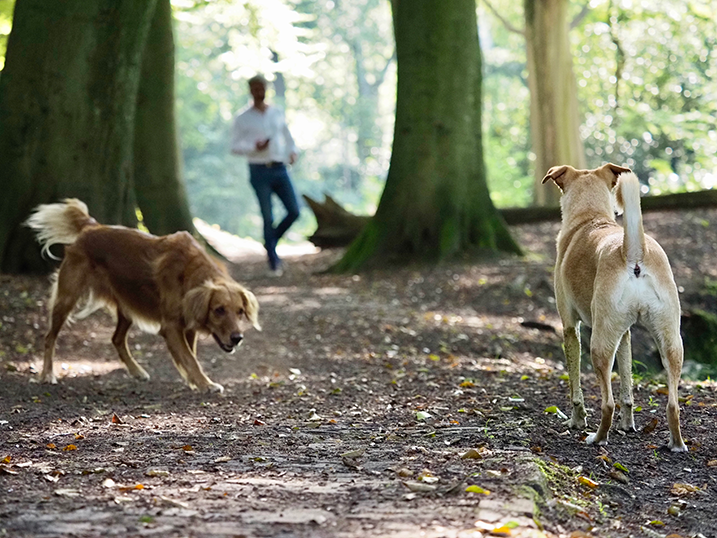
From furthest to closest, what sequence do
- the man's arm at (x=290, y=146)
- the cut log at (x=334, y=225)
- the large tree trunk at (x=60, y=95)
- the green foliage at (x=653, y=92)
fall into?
the green foliage at (x=653, y=92)
the cut log at (x=334, y=225)
the man's arm at (x=290, y=146)
the large tree trunk at (x=60, y=95)

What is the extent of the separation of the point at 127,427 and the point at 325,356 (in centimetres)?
319

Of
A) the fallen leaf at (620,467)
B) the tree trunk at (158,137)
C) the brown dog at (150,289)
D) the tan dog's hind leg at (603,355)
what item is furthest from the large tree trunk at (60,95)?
the fallen leaf at (620,467)

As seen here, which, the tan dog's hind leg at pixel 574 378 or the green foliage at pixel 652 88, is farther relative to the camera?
the green foliage at pixel 652 88

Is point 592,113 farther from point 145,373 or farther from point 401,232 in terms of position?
point 145,373

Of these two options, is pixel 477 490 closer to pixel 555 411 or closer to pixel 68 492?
pixel 68 492

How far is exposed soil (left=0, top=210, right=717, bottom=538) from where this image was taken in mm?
3561

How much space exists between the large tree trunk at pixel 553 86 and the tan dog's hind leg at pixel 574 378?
1360 centimetres

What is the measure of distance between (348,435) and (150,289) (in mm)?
2727

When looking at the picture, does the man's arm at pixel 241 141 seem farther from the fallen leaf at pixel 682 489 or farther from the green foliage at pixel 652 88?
the green foliage at pixel 652 88

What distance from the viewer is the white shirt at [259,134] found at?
40.8 ft

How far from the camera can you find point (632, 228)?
4594 mm

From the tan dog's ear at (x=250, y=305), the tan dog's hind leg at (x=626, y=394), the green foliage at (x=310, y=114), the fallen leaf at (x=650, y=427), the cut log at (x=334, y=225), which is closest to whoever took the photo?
the tan dog's hind leg at (x=626, y=394)

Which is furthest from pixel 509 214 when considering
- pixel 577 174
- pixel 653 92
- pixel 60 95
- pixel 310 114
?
pixel 310 114

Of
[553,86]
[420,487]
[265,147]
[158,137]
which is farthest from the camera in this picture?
[553,86]
